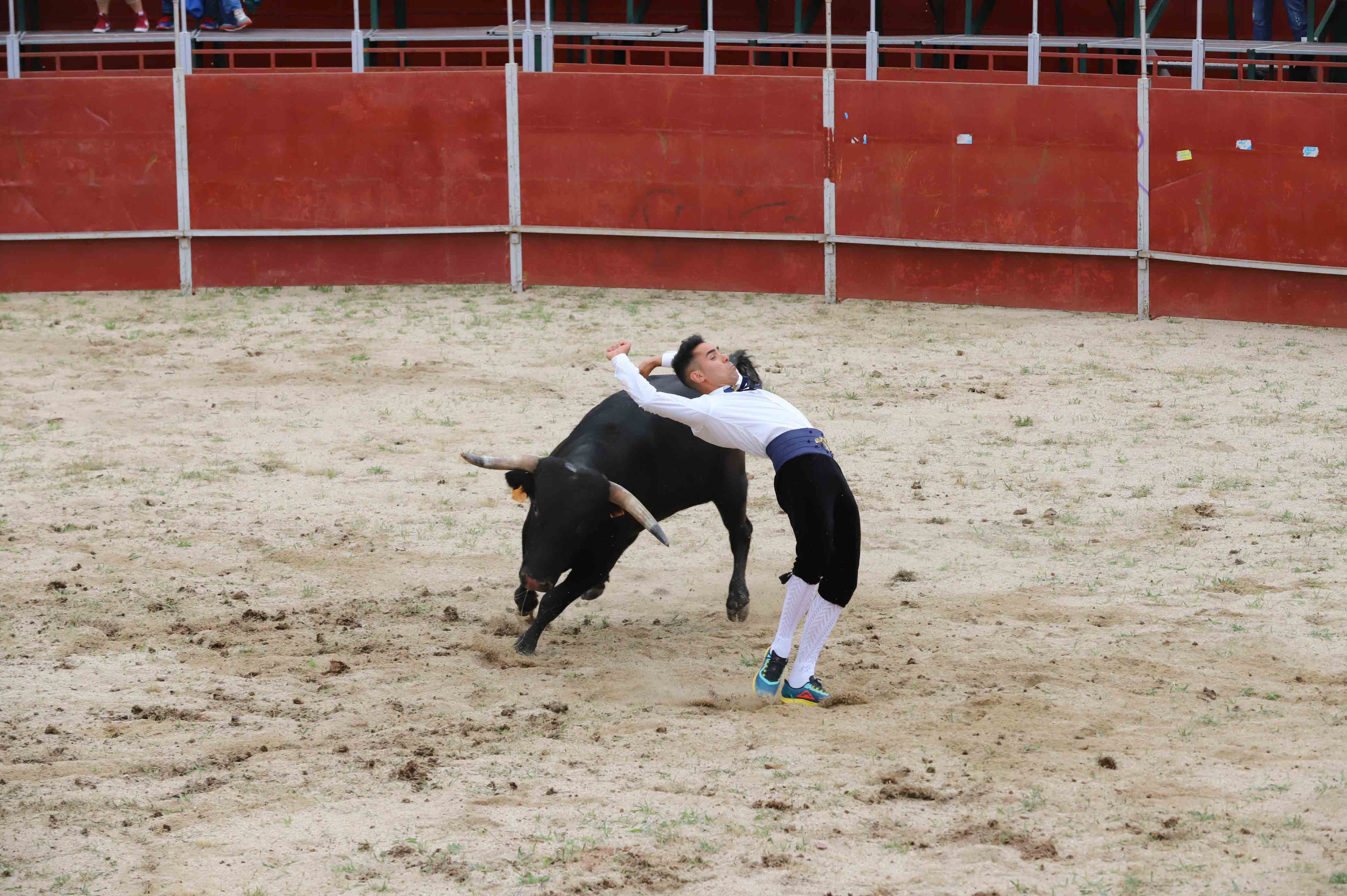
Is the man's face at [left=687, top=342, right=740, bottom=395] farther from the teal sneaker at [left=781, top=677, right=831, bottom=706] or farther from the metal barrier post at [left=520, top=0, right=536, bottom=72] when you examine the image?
the metal barrier post at [left=520, top=0, right=536, bottom=72]

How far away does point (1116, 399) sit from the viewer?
1051 centimetres

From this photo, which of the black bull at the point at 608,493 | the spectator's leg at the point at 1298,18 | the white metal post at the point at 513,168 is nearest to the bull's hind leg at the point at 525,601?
the black bull at the point at 608,493

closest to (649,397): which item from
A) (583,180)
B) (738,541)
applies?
(738,541)

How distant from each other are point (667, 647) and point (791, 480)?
116cm

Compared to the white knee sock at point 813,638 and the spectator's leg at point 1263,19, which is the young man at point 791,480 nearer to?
the white knee sock at point 813,638

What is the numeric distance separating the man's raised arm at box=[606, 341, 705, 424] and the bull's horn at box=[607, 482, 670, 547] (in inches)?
18.0

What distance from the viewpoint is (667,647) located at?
21.4 ft

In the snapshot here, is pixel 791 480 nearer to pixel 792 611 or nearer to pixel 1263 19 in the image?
pixel 792 611

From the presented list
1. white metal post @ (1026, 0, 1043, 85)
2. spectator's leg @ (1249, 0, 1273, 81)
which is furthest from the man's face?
spectator's leg @ (1249, 0, 1273, 81)

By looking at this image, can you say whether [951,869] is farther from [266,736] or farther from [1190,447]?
[1190,447]

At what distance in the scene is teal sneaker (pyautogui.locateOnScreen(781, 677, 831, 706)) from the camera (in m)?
5.77

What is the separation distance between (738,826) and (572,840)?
0.49 metres

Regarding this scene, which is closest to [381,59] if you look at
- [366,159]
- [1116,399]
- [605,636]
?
[366,159]

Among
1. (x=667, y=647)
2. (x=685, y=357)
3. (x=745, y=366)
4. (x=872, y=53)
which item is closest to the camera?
(x=685, y=357)
